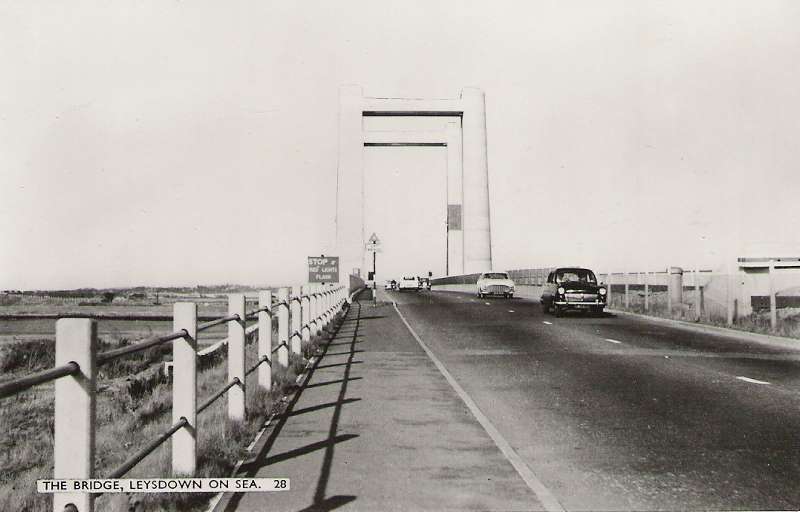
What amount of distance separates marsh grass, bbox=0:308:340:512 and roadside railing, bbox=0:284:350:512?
33cm

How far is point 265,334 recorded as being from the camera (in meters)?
10.4

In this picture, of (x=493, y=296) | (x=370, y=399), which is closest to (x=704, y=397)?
(x=370, y=399)

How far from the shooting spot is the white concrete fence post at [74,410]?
4.00 metres

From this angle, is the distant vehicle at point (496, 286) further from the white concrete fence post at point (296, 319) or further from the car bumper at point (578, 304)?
the white concrete fence post at point (296, 319)

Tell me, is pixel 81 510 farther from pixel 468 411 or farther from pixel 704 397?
pixel 704 397

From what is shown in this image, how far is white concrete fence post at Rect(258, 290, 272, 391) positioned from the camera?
33.6 ft

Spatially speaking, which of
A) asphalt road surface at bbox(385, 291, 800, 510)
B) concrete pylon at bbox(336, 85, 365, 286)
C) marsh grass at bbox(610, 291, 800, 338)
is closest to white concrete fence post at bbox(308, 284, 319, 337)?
asphalt road surface at bbox(385, 291, 800, 510)

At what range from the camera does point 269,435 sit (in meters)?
8.18

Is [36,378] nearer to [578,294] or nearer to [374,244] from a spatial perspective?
[578,294]

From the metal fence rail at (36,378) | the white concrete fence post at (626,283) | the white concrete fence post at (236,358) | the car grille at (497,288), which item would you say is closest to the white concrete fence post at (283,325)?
the white concrete fence post at (236,358)

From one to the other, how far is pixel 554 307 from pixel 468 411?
20745mm

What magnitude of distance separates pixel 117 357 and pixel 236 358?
3747mm

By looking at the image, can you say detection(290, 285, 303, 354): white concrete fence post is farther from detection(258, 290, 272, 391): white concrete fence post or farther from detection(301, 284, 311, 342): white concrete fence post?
detection(258, 290, 272, 391): white concrete fence post

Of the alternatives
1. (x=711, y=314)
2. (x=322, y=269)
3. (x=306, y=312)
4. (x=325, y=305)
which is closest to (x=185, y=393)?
(x=306, y=312)
